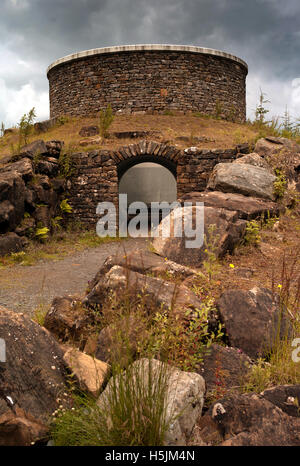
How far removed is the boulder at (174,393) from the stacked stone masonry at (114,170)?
29.1ft

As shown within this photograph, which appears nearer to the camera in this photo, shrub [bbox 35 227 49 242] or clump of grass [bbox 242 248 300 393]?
clump of grass [bbox 242 248 300 393]

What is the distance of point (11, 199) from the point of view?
28.1ft

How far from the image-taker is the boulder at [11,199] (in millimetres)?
8352

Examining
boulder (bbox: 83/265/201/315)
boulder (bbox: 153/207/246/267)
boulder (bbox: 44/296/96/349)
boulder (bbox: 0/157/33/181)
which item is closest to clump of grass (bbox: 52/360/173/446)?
boulder (bbox: 83/265/201/315)

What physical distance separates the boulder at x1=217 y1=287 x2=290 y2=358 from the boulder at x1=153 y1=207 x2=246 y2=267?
1.28 meters

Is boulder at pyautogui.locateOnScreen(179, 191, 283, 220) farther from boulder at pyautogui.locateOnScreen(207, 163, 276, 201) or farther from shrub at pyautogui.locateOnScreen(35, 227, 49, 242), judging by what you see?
shrub at pyautogui.locateOnScreen(35, 227, 49, 242)

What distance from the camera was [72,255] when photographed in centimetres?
849

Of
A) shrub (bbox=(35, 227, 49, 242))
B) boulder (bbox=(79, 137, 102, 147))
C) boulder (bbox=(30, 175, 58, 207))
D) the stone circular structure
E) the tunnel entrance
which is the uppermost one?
the stone circular structure

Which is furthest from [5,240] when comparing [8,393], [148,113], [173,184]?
[173,184]

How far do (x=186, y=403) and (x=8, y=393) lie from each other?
3.64 ft

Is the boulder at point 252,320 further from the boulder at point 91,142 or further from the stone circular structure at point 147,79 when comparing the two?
the stone circular structure at point 147,79

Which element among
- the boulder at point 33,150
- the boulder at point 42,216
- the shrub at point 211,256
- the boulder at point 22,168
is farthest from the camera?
the boulder at point 33,150

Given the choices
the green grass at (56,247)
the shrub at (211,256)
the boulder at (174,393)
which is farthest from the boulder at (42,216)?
the boulder at (174,393)

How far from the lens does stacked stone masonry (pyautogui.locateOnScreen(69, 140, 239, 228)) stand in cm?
1082
